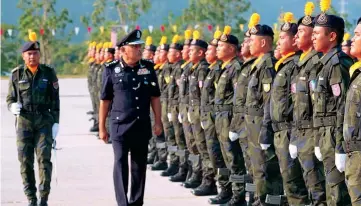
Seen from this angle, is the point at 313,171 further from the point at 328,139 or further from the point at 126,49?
the point at 126,49

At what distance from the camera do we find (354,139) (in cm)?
689

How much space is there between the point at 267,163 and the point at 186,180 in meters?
3.45

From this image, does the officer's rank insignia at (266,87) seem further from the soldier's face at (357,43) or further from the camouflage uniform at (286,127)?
the soldier's face at (357,43)

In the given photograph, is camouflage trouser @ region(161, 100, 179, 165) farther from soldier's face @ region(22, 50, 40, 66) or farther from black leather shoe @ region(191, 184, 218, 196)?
soldier's face @ region(22, 50, 40, 66)

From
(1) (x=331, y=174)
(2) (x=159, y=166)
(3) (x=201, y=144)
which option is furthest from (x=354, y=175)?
(2) (x=159, y=166)

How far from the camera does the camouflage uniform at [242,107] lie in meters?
9.86

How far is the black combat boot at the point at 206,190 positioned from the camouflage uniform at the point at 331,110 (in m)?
3.73

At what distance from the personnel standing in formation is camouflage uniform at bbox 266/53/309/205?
283 centimetres

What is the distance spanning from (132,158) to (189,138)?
7.37ft

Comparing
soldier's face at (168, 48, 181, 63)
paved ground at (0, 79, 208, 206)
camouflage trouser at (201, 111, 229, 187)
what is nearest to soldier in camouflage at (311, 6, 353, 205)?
camouflage trouser at (201, 111, 229, 187)

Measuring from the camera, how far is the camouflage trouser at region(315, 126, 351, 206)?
24.6ft

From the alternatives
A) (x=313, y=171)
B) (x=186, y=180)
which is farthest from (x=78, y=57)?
(x=313, y=171)

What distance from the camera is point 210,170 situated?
37.6 feet

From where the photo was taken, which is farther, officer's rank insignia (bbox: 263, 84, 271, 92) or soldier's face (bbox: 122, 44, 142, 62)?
soldier's face (bbox: 122, 44, 142, 62)
